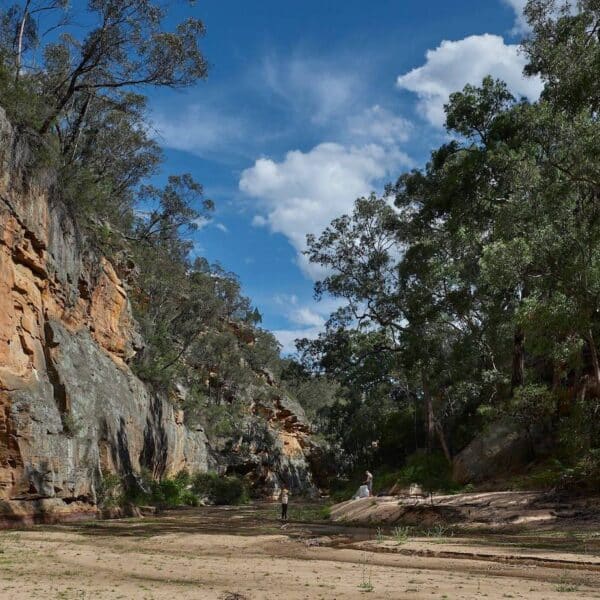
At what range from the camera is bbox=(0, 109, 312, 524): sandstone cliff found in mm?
14820

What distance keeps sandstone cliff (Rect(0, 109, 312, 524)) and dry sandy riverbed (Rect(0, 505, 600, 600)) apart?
7.73 feet

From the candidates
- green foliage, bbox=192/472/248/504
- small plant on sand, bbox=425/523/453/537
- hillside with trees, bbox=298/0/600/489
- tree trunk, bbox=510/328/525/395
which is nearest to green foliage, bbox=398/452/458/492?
hillside with trees, bbox=298/0/600/489

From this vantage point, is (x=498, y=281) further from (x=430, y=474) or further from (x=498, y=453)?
(x=430, y=474)

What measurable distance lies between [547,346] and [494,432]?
867cm

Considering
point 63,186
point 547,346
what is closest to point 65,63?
point 63,186

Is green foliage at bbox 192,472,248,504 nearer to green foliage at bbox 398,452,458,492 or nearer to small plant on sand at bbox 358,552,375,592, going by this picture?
green foliage at bbox 398,452,458,492

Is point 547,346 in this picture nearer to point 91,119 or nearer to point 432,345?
point 432,345

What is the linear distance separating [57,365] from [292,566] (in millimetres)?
12574

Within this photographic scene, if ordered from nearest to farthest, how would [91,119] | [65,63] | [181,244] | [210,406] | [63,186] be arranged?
[63,186]
[65,63]
[91,119]
[181,244]
[210,406]

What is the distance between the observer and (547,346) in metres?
16.5

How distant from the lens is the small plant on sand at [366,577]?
6.60m

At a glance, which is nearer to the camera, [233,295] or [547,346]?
[547,346]

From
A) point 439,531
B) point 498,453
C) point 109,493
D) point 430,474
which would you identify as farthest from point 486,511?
point 430,474

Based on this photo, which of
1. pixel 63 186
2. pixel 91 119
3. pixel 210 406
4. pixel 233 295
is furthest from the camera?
pixel 233 295
